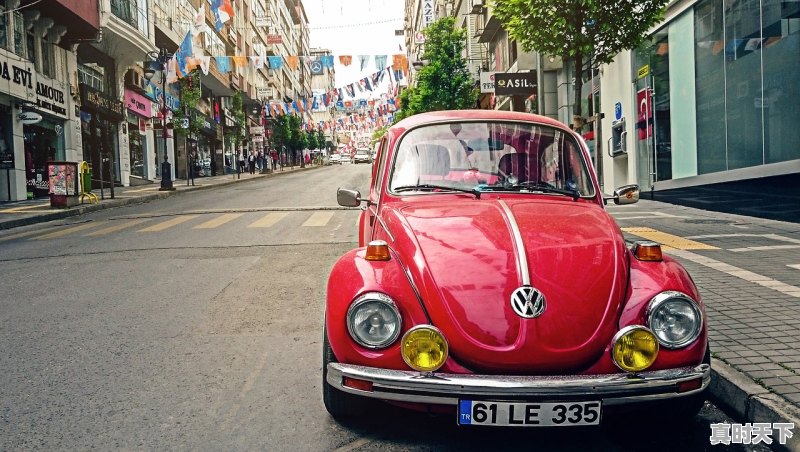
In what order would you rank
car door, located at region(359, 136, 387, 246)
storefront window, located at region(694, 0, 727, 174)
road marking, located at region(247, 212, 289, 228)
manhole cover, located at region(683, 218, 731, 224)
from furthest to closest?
storefront window, located at region(694, 0, 727, 174) < road marking, located at region(247, 212, 289, 228) < manhole cover, located at region(683, 218, 731, 224) < car door, located at region(359, 136, 387, 246)

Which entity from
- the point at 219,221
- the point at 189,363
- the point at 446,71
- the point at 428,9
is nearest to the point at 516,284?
the point at 189,363

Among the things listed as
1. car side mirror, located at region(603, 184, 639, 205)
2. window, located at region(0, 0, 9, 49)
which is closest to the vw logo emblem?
car side mirror, located at region(603, 184, 639, 205)

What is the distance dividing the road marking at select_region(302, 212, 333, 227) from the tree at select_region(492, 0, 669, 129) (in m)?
5.09

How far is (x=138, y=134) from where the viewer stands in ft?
116

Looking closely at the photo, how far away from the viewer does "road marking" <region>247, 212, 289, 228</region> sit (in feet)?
42.7

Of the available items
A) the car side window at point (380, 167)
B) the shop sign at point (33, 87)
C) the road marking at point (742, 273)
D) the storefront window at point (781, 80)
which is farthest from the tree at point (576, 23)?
the shop sign at point (33, 87)

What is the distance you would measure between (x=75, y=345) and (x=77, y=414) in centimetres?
155

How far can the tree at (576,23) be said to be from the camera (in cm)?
1252

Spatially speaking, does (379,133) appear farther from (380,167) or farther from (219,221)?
(380,167)

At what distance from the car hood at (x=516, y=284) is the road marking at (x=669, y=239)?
5738mm

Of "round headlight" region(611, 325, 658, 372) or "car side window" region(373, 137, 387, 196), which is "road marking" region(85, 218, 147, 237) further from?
"round headlight" region(611, 325, 658, 372)

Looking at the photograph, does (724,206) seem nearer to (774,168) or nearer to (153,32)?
(774,168)

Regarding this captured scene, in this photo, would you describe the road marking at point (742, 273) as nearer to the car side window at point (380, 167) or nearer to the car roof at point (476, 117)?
the car roof at point (476, 117)

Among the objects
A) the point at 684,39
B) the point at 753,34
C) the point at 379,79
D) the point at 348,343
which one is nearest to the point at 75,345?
the point at 348,343
